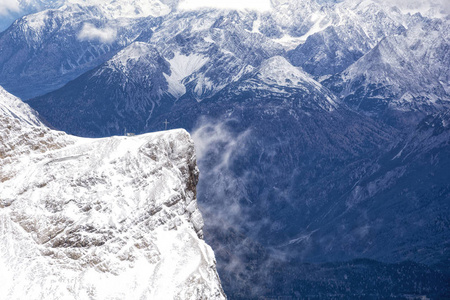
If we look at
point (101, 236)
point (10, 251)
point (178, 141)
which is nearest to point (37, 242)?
point (10, 251)

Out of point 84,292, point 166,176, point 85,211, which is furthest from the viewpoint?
point 166,176

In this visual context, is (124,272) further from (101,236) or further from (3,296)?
(3,296)

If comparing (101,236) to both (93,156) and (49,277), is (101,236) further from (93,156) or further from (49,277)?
(93,156)

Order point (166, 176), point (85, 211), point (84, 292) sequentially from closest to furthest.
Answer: point (84, 292) < point (85, 211) < point (166, 176)

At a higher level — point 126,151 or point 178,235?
point 126,151

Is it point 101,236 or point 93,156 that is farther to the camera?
point 93,156

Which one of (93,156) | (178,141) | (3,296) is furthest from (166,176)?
(3,296)
